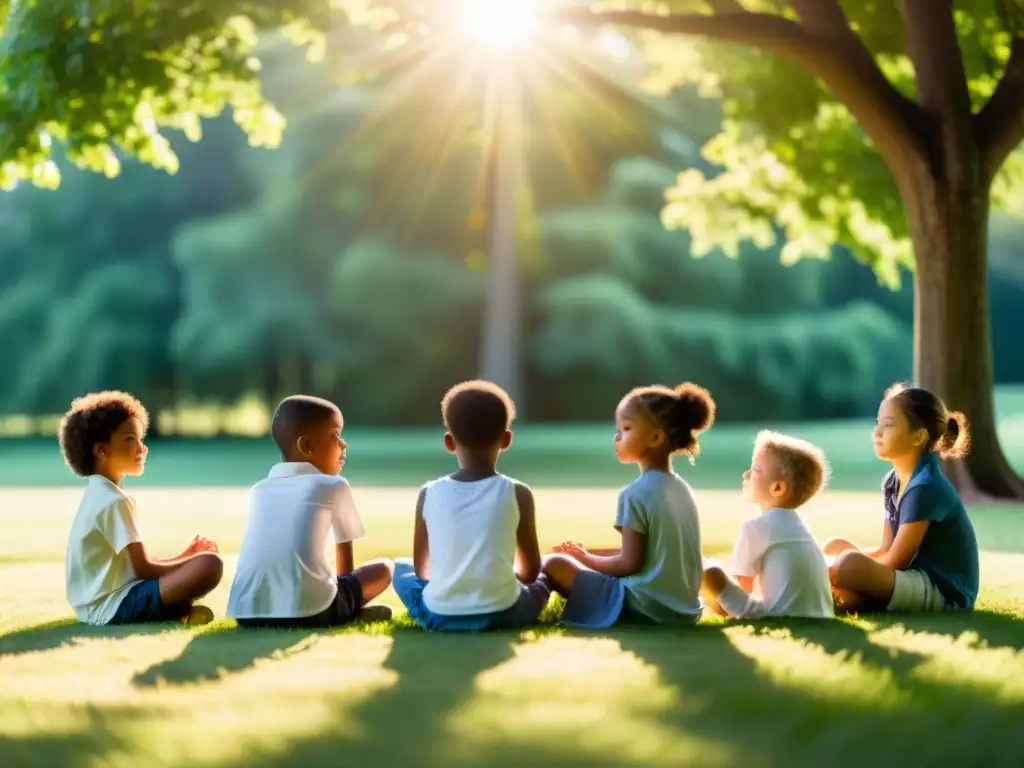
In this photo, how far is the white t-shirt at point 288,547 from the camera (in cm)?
548

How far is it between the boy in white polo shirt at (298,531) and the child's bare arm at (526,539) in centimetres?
73

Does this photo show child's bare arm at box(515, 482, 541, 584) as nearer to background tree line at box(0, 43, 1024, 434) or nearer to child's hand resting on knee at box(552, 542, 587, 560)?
child's hand resting on knee at box(552, 542, 587, 560)

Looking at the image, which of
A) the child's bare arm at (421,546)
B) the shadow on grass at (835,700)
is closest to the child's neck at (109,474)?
the child's bare arm at (421,546)

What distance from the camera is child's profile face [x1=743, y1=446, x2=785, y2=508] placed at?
574 cm

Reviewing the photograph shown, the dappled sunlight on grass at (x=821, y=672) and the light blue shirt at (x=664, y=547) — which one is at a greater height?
the light blue shirt at (x=664, y=547)

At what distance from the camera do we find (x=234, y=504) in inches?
555

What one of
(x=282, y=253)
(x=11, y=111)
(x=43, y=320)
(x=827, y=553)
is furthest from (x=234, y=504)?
(x=43, y=320)

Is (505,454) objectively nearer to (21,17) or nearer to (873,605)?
(21,17)

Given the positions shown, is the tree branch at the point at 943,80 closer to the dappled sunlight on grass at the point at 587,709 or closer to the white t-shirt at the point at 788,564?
the white t-shirt at the point at 788,564

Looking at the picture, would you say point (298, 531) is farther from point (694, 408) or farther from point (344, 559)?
point (694, 408)

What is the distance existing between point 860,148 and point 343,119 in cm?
2267

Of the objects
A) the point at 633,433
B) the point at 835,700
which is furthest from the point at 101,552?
→ the point at 835,700

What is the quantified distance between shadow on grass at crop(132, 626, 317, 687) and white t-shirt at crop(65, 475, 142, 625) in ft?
1.98

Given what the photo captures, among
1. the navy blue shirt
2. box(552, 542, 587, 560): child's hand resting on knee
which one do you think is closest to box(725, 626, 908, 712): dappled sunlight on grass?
box(552, 542, 587, 560): child's hand resting on knee
